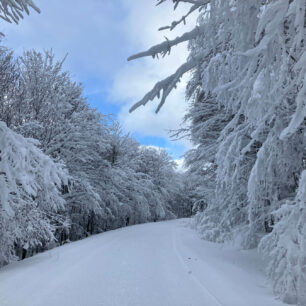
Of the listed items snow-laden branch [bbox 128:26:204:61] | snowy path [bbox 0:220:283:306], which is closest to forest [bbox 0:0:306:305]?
snow-laden branch [bbox 128:26:204:61]

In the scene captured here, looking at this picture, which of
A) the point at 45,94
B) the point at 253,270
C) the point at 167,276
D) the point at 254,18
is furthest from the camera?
the point at 45,94

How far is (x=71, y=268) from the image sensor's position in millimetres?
6816

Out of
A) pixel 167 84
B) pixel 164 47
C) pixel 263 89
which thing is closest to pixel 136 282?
pixel 167 84

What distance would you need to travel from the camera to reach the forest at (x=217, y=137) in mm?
2996

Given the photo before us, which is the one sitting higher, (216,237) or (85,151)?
(85,151)

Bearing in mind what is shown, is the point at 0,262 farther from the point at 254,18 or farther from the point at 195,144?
the point at 254,18

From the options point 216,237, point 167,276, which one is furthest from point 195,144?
point 167,276

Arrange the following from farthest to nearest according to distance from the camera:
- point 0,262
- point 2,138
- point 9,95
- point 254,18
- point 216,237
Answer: point 9,95
point 216,237
point 0,262
point 2,138
point 254,18

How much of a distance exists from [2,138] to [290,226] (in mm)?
5286

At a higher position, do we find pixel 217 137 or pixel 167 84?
pixel 217 137

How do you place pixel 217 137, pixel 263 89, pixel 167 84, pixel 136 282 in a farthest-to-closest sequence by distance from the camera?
pixel 217 137, pixel 136 282, pixel 263 89, pixel 167 84

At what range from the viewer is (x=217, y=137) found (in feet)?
42.8

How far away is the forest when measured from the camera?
300 cm

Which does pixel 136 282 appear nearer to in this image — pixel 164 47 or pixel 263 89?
pixel 263 89
